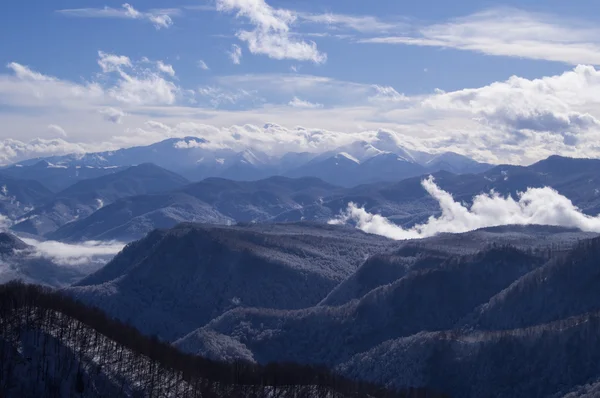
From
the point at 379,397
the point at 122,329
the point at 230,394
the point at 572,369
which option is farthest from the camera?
the point at 572,369

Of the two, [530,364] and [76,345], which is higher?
[76,345]

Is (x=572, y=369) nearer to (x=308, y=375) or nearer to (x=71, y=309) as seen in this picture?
(x=308, y=375)

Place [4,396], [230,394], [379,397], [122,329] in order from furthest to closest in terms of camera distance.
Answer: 1. [122,329]
2. [379,397]
3. [230,394]
4. [4,396]

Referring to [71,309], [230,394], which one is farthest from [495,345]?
[71,309]

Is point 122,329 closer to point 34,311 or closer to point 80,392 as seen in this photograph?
point 34,311

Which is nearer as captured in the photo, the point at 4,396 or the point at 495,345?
the point at 4,396

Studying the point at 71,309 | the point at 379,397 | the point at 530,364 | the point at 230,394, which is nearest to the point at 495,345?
the point at 530,364
